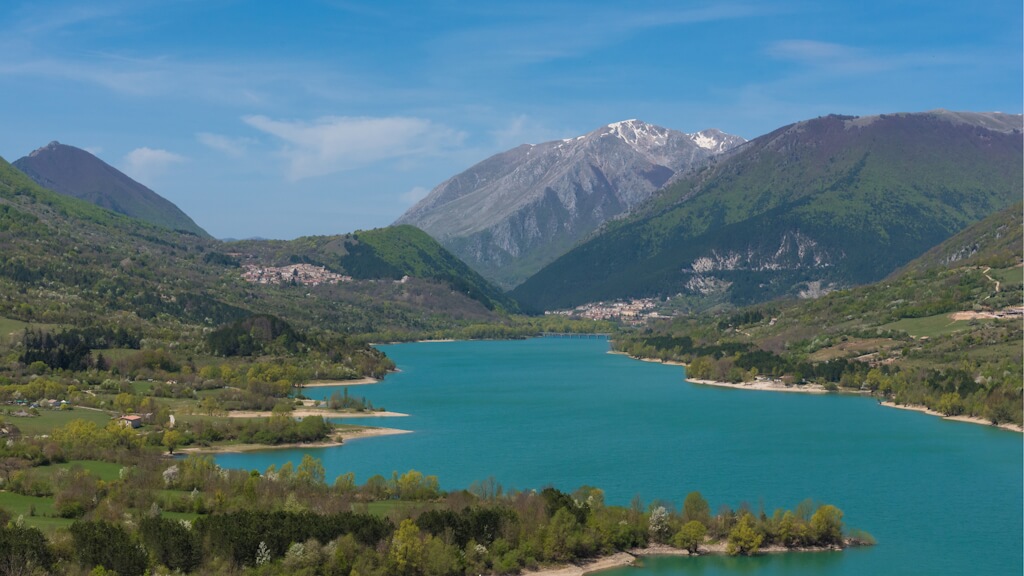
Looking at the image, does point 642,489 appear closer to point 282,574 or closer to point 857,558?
point 857,558

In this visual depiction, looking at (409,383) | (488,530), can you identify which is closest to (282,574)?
(488,530)

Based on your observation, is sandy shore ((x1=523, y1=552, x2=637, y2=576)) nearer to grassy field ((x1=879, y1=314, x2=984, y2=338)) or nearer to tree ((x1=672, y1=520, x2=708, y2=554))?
tree ((x1=672, y1=520, x2=708, y2=554))

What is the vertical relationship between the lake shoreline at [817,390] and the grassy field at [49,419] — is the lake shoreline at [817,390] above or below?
above

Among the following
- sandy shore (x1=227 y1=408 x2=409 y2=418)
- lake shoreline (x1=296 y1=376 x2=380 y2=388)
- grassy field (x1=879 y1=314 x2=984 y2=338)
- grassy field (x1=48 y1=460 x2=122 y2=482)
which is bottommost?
grassy field (x1=48 y1=460 x2=122 y2=482)

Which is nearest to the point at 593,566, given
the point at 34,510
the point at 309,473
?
the point at 309,473

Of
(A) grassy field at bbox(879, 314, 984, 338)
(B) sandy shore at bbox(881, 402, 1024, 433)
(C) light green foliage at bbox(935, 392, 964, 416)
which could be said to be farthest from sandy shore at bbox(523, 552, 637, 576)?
(A) grassy field at bbox(879, 314, 984, 338)

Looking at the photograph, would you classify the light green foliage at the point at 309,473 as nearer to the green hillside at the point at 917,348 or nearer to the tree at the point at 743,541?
the tree at the point at 743,541

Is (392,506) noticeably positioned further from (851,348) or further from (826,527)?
(851,348)

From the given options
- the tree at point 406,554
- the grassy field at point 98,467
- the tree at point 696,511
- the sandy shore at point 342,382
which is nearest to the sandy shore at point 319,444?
the grassy field at point 98,467
